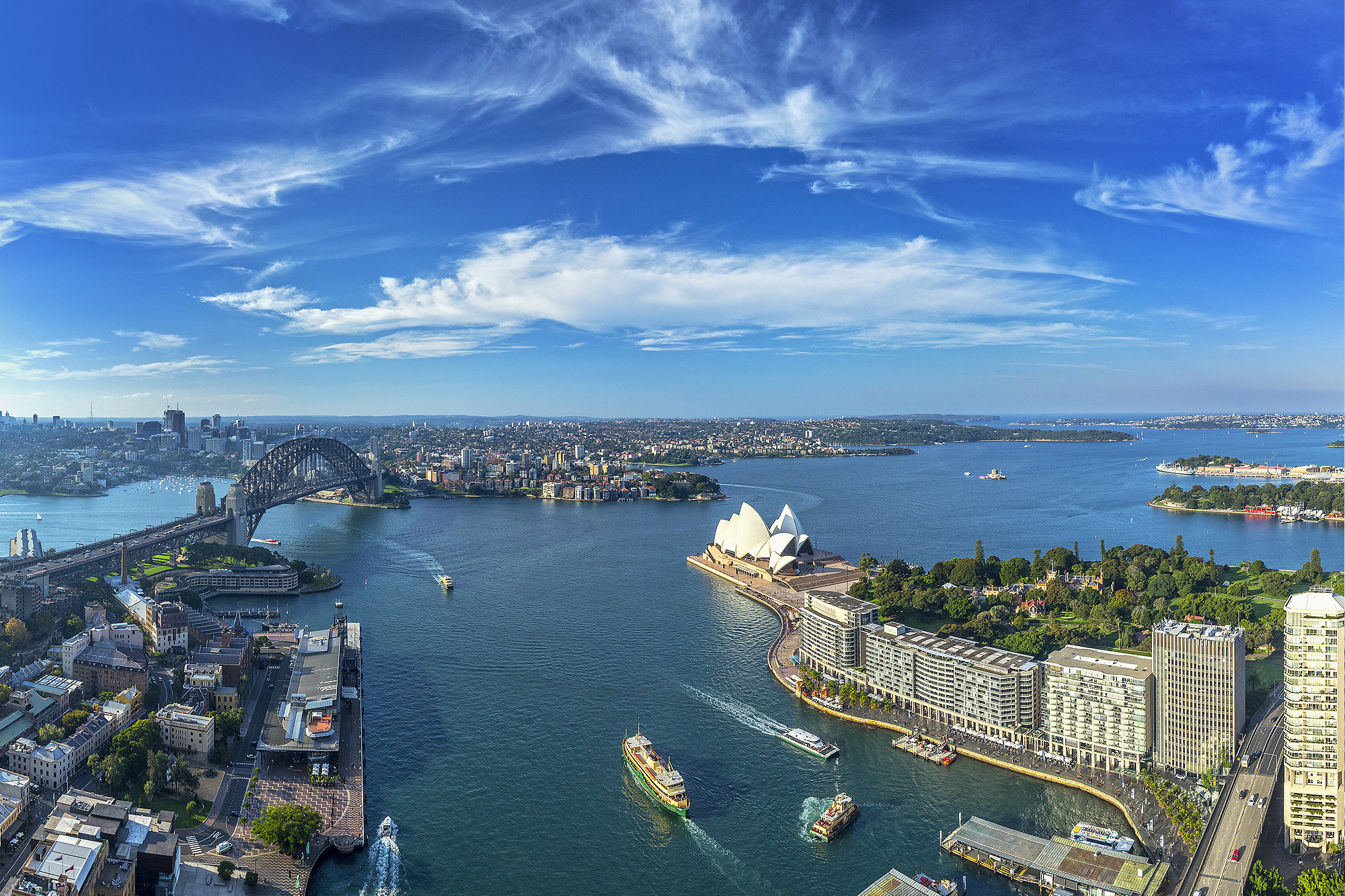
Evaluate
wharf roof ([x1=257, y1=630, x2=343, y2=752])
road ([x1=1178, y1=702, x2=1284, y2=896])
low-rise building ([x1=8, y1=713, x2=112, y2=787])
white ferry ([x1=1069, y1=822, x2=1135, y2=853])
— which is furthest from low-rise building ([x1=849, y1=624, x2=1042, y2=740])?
low-rise building ([x1=8, y1=713, x2=112, y2=787])

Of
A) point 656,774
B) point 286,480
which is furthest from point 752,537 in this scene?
point 286,480

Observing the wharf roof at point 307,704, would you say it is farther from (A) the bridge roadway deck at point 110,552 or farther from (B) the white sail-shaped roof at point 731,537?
(B) the white sail-shaped roof at point 731,537

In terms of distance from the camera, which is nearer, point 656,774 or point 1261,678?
point 656,774

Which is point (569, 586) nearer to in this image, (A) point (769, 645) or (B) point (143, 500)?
(A) point (769, 645)

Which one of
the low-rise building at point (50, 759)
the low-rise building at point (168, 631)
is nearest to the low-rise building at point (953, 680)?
the low-rise building at point (50, 759)

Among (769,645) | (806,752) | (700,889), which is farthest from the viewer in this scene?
(769,645)

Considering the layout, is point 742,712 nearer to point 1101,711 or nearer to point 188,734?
point 1101,711

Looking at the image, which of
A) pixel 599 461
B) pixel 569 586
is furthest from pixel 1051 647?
pixel 599 461
